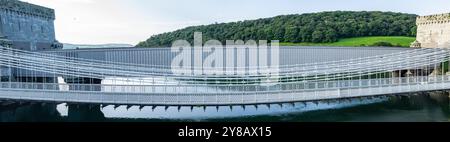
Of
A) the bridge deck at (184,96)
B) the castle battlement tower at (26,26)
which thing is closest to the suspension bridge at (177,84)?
the bridge deck at (184,96)

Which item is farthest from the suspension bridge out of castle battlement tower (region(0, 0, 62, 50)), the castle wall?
the castle wall

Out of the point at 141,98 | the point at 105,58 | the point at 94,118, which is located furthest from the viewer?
the point at 105,58

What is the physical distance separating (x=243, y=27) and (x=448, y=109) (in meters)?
49.7

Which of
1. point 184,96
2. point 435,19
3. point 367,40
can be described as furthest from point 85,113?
point 367,40

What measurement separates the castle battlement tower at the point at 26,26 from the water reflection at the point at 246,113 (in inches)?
295

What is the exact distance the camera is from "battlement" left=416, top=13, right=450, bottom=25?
125 ft

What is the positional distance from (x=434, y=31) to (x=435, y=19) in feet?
3.51

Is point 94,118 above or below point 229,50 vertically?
below

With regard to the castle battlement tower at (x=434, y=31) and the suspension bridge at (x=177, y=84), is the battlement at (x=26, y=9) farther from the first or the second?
the castle battlement tower at (x=434, y=31)

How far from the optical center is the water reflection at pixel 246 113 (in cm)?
2067

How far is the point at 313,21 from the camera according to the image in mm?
69688

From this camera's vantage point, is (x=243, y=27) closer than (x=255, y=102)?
No
